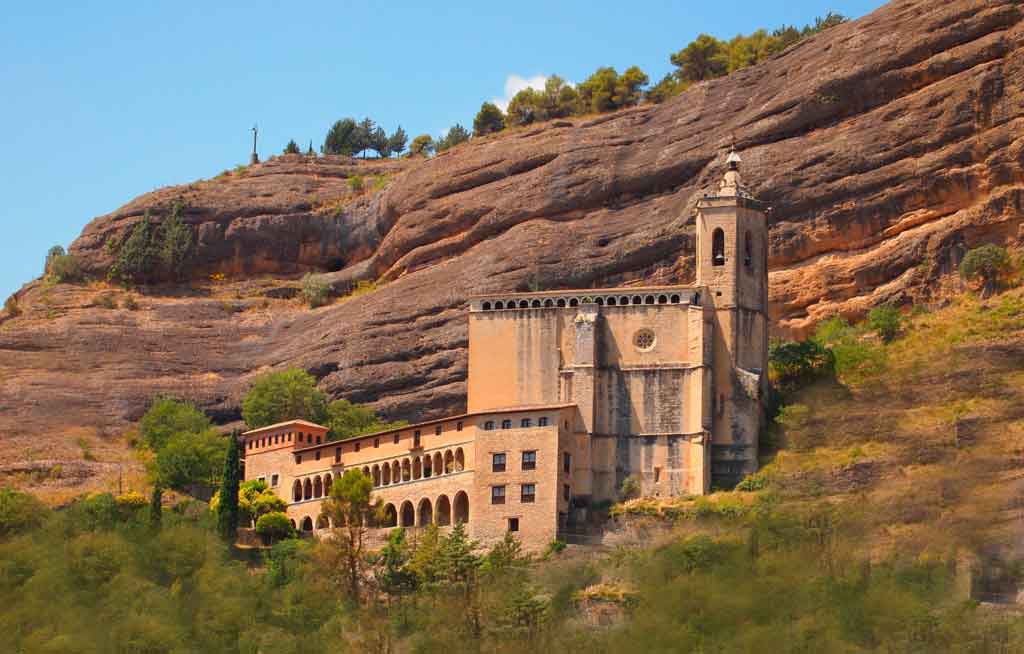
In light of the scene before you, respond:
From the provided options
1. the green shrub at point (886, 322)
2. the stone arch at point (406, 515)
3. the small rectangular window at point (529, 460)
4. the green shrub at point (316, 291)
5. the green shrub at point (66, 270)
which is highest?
the green shrub at point (66, 270)

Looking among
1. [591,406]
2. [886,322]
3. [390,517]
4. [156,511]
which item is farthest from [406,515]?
[886,322]

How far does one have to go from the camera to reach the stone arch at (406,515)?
8962 centimetres

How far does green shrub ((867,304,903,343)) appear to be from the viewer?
9350 centimetres

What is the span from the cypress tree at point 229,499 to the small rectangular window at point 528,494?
12.6 meters

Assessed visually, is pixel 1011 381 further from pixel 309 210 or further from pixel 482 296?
pixel 309 210

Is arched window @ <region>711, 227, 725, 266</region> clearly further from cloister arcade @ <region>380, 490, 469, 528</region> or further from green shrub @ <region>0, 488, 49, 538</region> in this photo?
green shrub @ <region>0, 488, 49, 538</region>

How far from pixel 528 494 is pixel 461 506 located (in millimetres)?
3690

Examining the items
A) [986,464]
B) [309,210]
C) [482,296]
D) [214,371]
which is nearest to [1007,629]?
[986,464]

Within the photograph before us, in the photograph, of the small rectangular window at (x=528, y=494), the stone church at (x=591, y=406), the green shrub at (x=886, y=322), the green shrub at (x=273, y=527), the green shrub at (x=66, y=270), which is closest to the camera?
the small rectangular window at (x=528, y=494)

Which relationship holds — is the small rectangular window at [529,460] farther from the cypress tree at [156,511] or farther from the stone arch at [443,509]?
the cypress tree at [156,511]

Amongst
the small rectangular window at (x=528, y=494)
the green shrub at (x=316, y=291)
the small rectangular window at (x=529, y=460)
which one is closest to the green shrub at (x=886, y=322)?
the small rectangular window at (x=529, y=460)

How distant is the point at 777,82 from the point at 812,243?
36.6 feet

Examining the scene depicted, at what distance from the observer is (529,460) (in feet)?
282

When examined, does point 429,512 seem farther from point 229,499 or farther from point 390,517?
point 229,499
